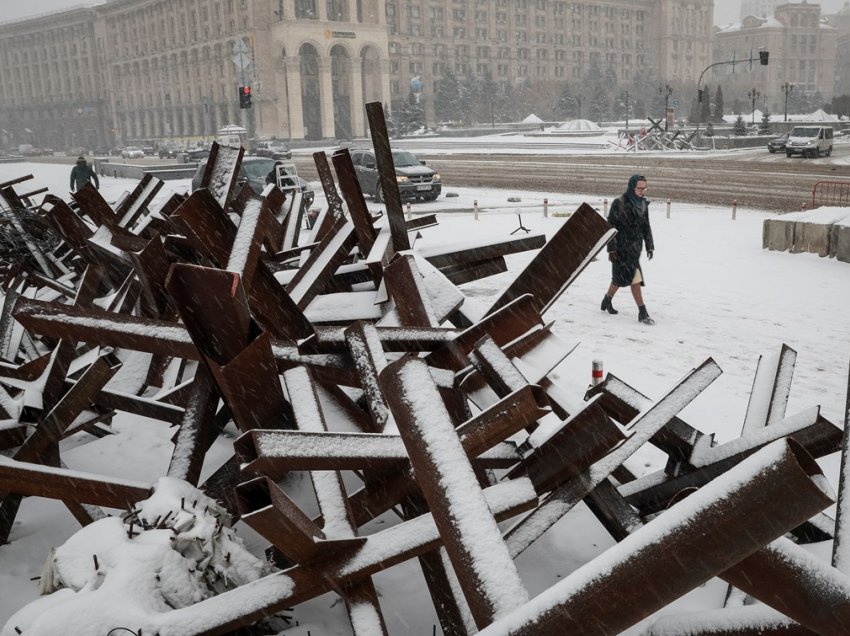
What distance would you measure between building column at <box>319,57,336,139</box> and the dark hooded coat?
85.8 meters

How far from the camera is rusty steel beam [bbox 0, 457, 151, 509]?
321 centimetres

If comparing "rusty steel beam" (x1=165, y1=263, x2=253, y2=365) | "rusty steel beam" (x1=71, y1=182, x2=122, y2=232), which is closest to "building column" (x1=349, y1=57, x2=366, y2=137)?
"rusty steel beam" (x1=71, y1=182, x2=122, y2=232)

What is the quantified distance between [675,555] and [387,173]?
3.18 m

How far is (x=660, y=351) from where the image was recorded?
8453 mm

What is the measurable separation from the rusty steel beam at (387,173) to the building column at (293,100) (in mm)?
89722

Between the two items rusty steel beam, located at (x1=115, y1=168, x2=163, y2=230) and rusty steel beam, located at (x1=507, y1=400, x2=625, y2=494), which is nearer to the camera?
rusty steel beam, located at (x1=507, y1=400, x2=625, y2=494)

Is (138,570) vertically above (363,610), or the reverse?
(138,570)

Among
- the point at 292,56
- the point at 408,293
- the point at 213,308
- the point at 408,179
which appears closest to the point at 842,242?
the point at 408,293

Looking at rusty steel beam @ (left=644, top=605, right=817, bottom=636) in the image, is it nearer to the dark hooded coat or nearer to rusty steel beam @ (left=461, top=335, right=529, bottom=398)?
rusty steel beam @ (left=461, top=335, right=529, bottom=398)

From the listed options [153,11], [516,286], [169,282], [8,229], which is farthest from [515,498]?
[153,11]

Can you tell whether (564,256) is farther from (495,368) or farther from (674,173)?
(674,173)

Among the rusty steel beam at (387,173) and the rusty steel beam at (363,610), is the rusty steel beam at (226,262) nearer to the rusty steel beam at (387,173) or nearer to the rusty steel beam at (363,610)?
the rusty steel beam at (387,173)

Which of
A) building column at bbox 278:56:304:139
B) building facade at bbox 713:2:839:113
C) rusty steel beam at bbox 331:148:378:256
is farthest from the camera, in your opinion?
building facade at bbox 713:2:839:113

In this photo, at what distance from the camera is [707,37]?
138 metres
